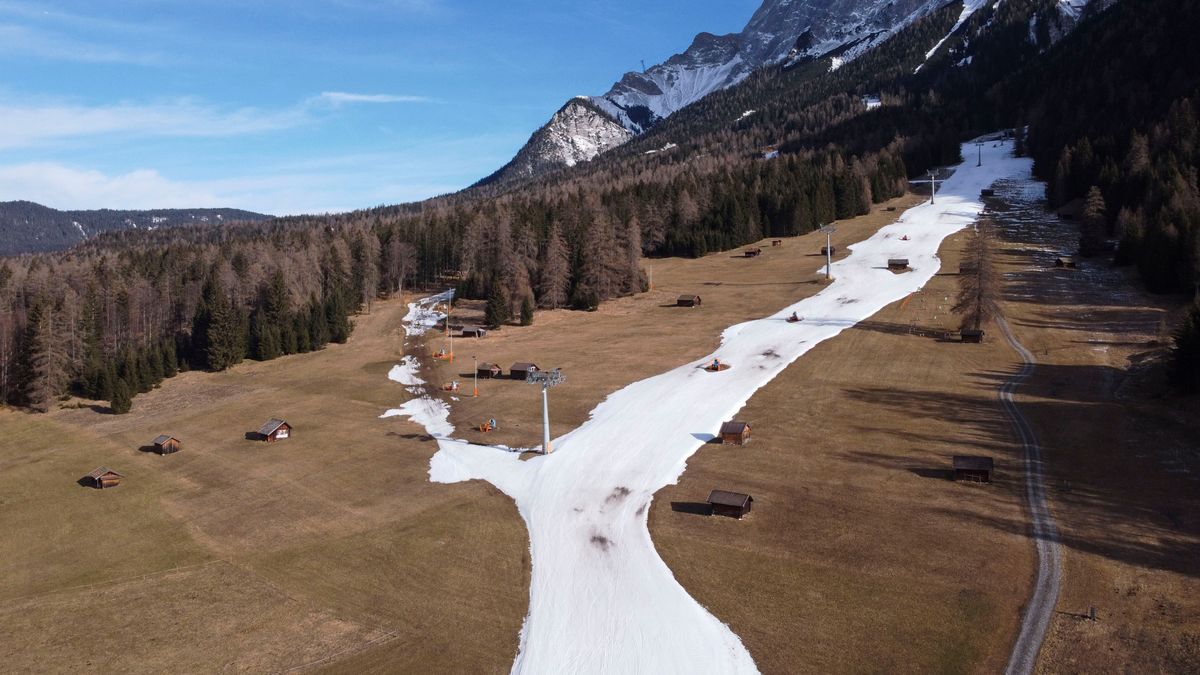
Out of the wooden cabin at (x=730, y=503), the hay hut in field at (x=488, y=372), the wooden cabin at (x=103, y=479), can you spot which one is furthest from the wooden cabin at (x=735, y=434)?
the wooden cabin at (x=103, y=479)

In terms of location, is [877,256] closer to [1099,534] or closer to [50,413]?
[1099,534]

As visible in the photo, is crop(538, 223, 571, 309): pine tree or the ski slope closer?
the ski slope

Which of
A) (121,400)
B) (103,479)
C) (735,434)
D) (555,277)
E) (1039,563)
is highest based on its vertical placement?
(555,277)

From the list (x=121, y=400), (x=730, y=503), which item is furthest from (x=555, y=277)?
(x=730, y=503)

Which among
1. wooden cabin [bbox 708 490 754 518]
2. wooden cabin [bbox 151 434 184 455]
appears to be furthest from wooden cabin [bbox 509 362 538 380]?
wooden cabin [bbox 708 490 754 518]

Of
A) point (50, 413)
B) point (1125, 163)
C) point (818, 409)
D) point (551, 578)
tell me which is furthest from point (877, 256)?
point (50, 413)

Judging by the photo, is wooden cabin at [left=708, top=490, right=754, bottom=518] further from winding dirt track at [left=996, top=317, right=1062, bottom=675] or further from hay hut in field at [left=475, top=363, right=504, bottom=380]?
hay hut in field at [left=475, top=363, right=504, bottom=380]

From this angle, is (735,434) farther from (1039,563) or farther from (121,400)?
(121,400)

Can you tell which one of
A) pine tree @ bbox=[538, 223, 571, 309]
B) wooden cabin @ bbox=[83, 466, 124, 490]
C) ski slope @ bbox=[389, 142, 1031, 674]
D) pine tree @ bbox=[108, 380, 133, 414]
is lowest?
ski slope @ bbox=[389, 142, 1031, 674]
